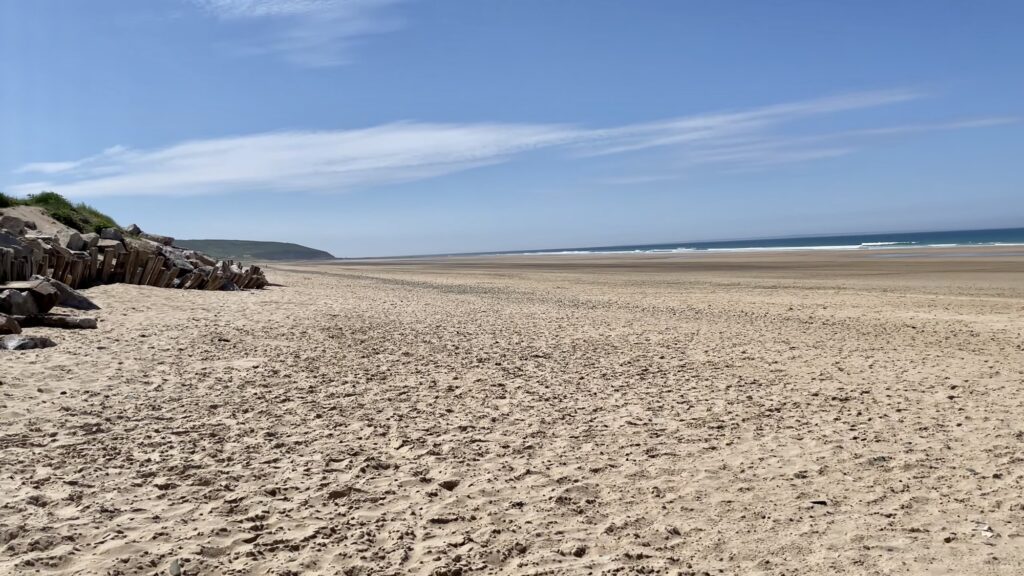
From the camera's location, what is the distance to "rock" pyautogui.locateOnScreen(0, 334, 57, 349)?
8414 mm

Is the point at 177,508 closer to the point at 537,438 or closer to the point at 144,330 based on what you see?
the point at 537,438

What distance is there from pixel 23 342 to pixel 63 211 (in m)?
17.4

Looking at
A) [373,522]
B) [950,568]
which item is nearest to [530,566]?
[373,522]

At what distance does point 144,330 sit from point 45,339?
6.72 feet

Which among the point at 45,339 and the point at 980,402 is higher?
the point at 45,339

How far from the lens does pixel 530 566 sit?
3.97 m

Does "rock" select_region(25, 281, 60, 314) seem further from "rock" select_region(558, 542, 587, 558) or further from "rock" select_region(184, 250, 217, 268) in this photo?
"rock" select_region(184, 250, 217, 268)

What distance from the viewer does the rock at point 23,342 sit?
8414 mm

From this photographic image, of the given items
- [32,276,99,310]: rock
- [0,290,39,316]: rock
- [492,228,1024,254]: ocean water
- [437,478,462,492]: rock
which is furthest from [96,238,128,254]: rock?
[492,228,1024,254]: ocean water

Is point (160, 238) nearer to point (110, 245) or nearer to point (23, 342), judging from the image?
point (110, 245)

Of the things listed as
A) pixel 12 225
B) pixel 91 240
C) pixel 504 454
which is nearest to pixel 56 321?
pixel 91 240

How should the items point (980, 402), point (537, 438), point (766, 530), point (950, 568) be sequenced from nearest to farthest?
point (950, 568), point (766, 530), point (537, 438), point (980, 402)

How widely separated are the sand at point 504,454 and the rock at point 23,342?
303mm

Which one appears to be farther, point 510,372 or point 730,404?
point 510,372
